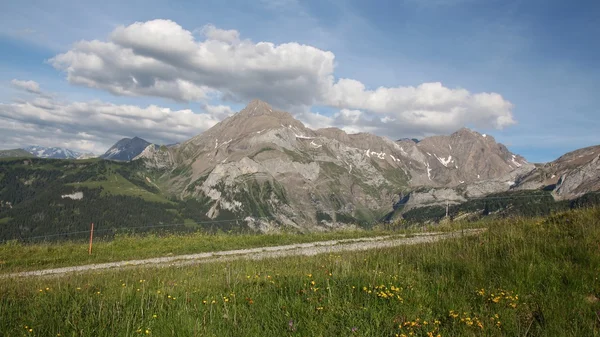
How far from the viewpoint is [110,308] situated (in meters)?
7.36

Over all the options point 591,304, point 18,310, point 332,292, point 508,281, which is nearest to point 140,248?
point 18,310

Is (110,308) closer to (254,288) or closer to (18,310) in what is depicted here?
(18,310)

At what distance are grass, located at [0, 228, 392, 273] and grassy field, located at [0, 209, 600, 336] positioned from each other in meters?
11.1

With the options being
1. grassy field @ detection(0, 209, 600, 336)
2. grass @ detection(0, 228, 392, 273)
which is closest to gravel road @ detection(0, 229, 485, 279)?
grass @ detection(0, 228, 392, 273)

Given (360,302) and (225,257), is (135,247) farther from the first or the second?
(360,302)

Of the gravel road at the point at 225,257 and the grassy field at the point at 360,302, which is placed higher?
the grassy field at the point at 360,302

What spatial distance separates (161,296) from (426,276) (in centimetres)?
619

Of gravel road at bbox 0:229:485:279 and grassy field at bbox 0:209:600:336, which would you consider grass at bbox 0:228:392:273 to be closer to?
gravel road at bbox 0:229:485:279

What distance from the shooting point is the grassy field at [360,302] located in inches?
245

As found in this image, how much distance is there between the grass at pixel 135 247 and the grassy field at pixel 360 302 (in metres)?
11.1

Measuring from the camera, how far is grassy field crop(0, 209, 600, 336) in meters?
6.23

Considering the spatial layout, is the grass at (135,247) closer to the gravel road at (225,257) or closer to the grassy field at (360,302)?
the gravel road at (225,257)

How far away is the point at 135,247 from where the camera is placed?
23734 mm

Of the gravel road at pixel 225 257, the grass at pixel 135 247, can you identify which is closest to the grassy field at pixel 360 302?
the gravel road at pixel 225 257
